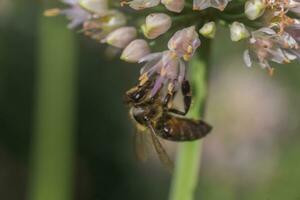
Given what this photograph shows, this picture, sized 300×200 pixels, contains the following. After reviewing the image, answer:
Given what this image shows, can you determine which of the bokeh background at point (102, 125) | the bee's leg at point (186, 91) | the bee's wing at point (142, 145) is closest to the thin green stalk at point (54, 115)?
the bokeh background at point (102, 125)

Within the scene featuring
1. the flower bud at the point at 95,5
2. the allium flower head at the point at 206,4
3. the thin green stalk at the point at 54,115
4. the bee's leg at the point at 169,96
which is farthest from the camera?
the thin green stalk at the point at 54,115

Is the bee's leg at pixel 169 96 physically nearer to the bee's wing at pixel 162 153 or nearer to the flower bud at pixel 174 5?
the bee's wing at pixel 162 153

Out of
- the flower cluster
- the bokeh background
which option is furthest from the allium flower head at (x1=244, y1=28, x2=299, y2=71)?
the bokeh background

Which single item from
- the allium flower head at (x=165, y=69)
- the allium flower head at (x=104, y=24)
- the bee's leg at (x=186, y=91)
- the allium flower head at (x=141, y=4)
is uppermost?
the allium flower head at (x=141, y=4)

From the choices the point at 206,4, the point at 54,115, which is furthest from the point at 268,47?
the point at 54,115

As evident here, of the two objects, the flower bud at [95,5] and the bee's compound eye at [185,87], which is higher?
the flower bud at [95,5]

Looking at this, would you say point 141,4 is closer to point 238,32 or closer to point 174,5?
point 174,5
